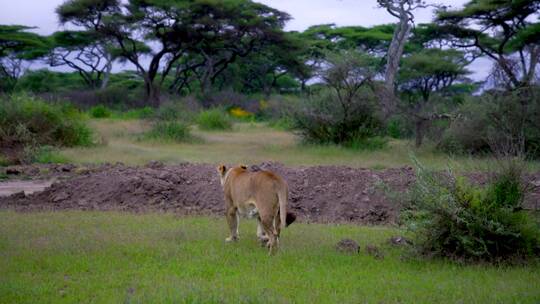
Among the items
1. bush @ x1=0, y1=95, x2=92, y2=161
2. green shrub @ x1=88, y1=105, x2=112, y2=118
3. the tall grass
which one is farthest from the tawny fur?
green shrub @ x1=88, y1=105, x2=112, y2=118

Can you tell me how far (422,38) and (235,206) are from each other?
120 ft

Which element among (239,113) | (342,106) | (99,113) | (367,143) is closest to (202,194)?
(342,106)

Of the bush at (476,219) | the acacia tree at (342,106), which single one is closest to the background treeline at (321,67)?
the acacia tree at (342,106)

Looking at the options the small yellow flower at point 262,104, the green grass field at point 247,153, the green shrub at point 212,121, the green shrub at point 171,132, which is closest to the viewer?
the green grass field at point 247,153

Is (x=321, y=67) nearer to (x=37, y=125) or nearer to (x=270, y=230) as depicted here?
(x=37, y=125)

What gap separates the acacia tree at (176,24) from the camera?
3925 centimetres

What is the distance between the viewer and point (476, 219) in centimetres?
777

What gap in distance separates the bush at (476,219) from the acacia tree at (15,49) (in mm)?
39774

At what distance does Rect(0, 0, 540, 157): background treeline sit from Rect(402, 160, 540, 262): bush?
279 inches

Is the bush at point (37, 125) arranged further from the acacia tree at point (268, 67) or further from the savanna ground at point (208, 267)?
the acacia tree at point (268, 67)

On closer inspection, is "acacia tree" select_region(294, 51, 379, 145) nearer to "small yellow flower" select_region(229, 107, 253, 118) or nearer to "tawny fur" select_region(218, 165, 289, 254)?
"tawny fur" select_region(218, 165, 289, 254)

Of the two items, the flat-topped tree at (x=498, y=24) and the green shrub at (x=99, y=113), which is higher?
the flat-topped tree at (x=498, y=24)

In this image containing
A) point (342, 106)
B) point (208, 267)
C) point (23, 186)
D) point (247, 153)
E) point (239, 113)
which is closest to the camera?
point (208, 267)

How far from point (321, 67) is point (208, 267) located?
1639cm
